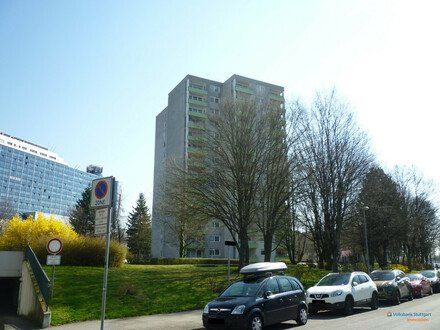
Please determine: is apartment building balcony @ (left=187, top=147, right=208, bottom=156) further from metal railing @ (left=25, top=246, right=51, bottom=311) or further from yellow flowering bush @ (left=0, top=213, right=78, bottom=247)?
metal railing @ (left=25, top=246, right=51, bottom=311)

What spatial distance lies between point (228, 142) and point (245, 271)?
15.7 meters

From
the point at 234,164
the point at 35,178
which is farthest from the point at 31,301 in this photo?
the point at 35,178

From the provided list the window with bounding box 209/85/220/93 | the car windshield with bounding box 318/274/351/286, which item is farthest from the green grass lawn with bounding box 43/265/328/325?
the window with bounding box 209/85/220/93

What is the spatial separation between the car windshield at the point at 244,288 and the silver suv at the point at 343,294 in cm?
380

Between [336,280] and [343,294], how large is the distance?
4.20ft

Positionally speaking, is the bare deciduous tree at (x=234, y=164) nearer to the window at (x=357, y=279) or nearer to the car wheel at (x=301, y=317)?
the window at (x=357, y=279)

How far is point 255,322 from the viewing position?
9.50 meters

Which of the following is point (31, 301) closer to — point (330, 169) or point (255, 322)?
point (255, 322)

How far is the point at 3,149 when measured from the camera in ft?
462

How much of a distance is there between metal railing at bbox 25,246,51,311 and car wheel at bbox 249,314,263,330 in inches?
259

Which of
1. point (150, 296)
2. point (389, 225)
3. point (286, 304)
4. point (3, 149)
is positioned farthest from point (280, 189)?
point (3, 149)

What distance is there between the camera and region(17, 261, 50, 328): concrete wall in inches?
429

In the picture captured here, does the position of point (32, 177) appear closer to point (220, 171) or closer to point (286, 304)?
point (220, 171)

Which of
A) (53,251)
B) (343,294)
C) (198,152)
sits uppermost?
(198,152)
